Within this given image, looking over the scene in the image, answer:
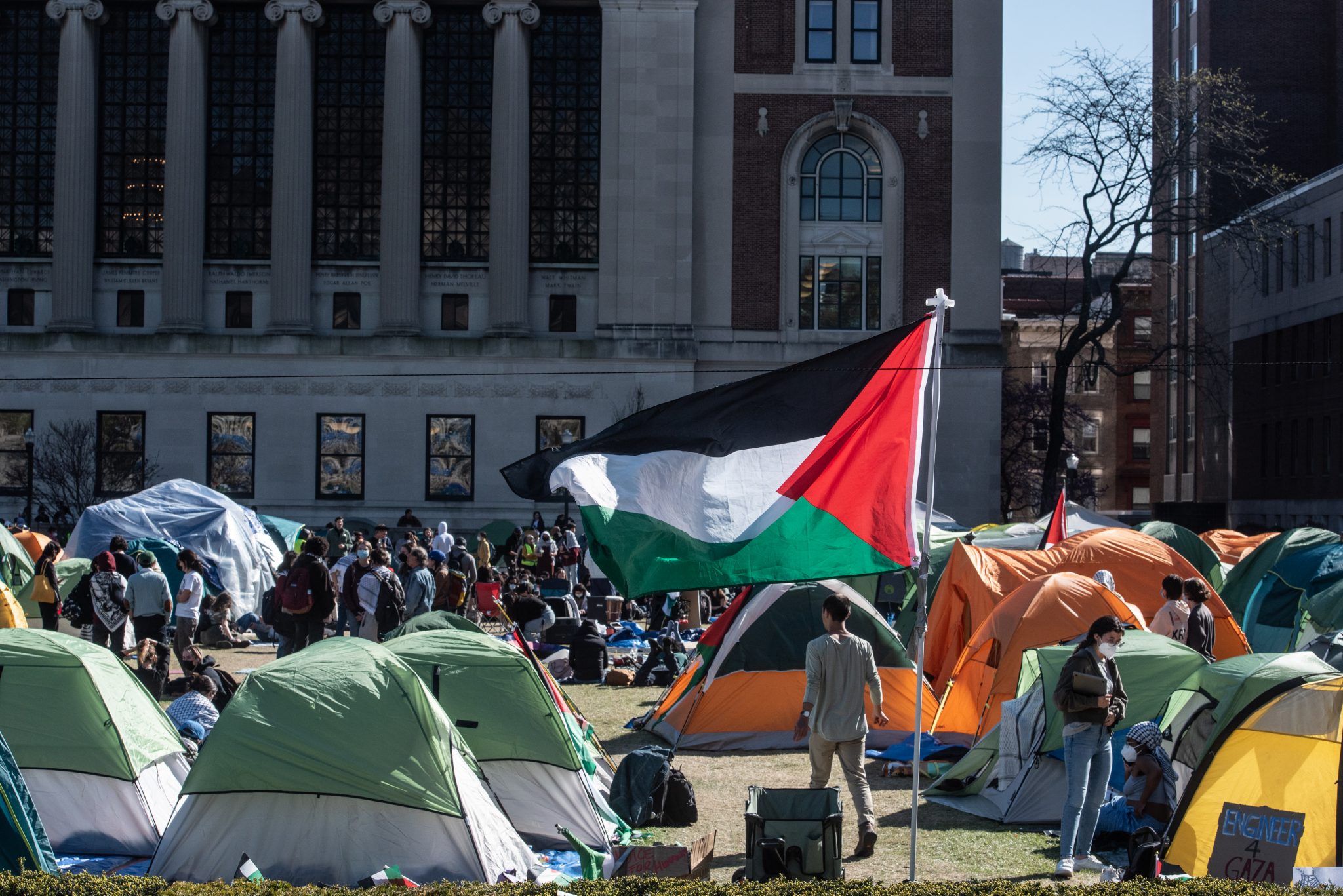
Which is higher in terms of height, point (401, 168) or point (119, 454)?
point (401, 168)

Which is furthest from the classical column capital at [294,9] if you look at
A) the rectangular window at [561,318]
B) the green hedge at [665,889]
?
the green hedge at [665,889]

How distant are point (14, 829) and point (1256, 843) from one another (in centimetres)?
755

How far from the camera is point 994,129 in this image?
4622 centimetres

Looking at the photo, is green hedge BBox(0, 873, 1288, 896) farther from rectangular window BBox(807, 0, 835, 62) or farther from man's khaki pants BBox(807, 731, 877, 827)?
rectangular window BBox(807, 0, 835, 62)

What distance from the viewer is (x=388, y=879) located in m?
9.01

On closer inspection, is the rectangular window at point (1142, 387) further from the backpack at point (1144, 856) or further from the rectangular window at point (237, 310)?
the backpack at point (1144, 856)

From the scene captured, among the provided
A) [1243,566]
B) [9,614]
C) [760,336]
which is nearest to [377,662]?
[9,614]

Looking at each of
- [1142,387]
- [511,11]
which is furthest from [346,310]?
[1142,387]

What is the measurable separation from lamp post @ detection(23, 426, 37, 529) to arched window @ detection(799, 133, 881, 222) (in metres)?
23.6

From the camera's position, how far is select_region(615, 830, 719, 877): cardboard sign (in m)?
9.47

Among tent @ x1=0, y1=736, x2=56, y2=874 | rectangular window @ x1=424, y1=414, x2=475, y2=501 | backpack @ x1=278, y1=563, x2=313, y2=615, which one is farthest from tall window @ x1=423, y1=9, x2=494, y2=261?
tent @ x1=0, y1=736, x2=56, y2=874

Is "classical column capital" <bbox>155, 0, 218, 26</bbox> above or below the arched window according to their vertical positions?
above

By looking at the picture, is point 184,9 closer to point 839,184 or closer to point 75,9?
point 75,9

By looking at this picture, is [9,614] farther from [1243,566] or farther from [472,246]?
[472,246]
